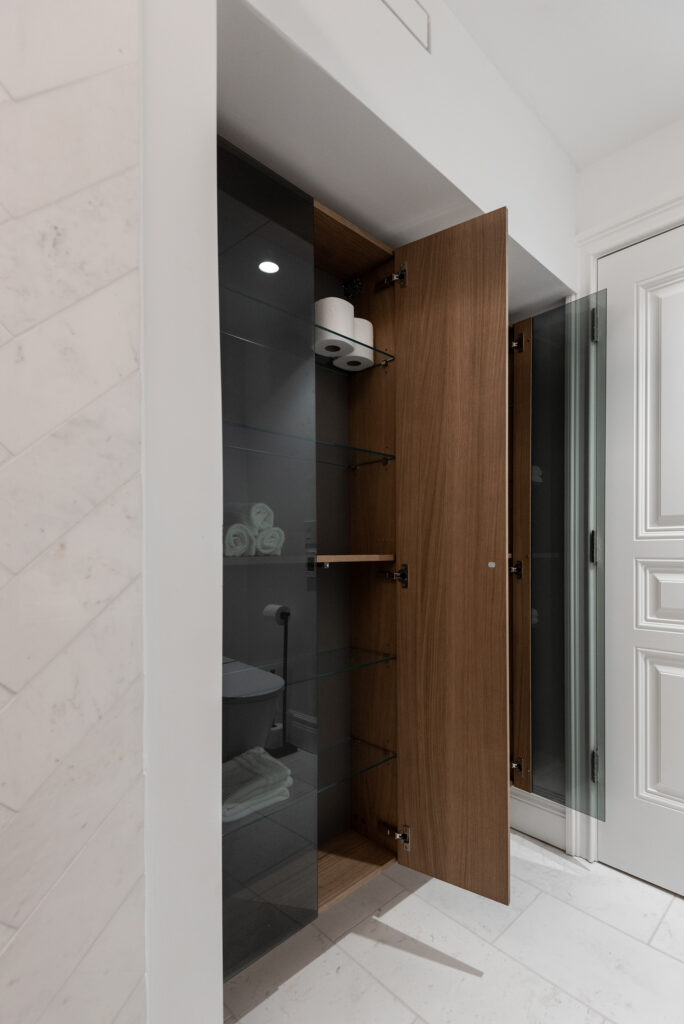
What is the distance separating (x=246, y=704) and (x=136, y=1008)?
468 millimetres

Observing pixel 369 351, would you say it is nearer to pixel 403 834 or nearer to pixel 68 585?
pixel 68 585

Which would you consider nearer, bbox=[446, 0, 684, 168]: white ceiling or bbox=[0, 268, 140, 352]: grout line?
bbox=[0, 268, 140, 352]: grout line

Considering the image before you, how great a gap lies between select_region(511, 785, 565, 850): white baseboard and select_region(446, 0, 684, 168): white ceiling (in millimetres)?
2335

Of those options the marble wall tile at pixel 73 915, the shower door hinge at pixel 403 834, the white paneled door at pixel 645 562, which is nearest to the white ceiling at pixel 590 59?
the white paneled door at pixel 645 562

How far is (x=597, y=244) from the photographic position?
1.89 m

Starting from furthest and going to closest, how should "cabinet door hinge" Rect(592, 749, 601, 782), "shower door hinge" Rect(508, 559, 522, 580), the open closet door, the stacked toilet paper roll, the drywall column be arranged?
"shower door hinge" Rect(508, 559, 522, 580), "cabinet door hinge" Rect(592, 749, 601, 782), the stacked toilet paper roll, the open closet door, the drywall column

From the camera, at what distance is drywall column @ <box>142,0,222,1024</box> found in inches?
30.9

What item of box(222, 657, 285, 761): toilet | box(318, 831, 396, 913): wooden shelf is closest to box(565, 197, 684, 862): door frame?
box(318, 831, 396, 913): wooden shelf

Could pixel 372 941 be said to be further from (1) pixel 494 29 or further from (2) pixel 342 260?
(1) pixel 494 29

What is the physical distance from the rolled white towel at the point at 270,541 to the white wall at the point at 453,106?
916mm

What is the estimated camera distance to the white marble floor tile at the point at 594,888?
154 centimetres

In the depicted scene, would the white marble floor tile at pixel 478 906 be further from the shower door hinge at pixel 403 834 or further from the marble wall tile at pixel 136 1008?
the marble wall tile at pixel 136 1008

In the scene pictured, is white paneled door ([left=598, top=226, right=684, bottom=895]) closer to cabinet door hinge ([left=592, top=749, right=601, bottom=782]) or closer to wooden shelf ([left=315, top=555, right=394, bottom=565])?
cabinet door hinge ([left=592, top=749, right=601, bottom=782])

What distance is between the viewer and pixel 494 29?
1.43 m
